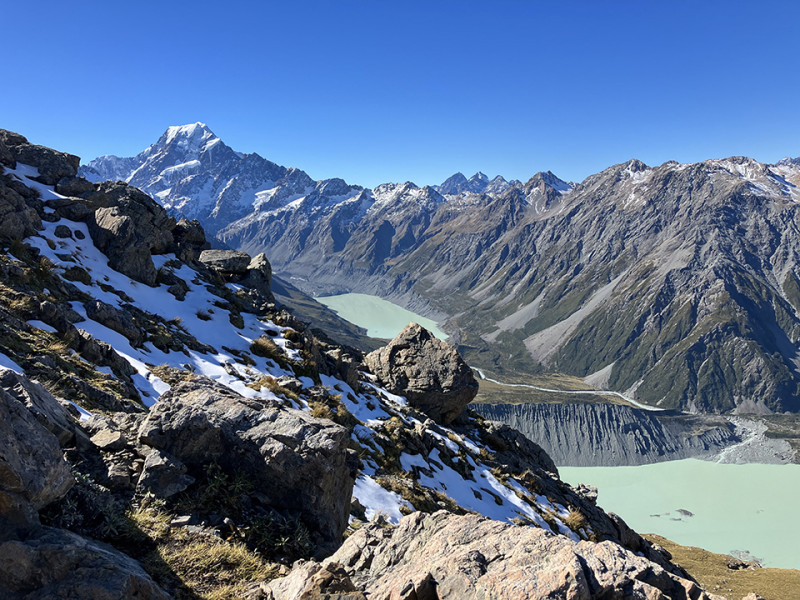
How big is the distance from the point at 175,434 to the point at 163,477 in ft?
3.87

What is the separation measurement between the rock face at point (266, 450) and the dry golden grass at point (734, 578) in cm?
5497

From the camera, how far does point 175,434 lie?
1158 cm

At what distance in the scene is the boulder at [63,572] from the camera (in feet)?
19.9

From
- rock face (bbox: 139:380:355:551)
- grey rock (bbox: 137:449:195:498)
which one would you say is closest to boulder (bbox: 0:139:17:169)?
rock face (bbox: 139:380:355:551)

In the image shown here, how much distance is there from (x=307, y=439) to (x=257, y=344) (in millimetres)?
19841

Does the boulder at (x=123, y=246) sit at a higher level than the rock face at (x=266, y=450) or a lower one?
higher

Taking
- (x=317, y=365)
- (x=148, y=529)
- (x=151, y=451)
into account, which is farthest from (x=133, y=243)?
(x=148, y=529)

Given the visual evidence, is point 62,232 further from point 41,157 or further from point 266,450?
point 266,450

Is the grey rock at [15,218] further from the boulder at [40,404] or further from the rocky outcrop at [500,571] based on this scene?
the rocky outcrop at [500,571]

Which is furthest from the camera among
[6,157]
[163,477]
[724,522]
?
[724,522]

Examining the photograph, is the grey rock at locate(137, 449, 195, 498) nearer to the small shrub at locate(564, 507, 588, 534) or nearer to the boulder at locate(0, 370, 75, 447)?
the boulder at locate(0, 370, 75, 447)

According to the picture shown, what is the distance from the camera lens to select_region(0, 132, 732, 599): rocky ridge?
791cm

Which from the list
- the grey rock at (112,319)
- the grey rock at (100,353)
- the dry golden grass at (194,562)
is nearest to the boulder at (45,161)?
the grey rock at (112,319)

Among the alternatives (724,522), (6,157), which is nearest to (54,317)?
Answer: (6,157)
